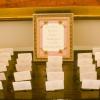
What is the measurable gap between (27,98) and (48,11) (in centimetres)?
51

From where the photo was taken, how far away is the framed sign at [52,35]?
48.4 inches

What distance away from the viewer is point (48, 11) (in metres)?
1.29

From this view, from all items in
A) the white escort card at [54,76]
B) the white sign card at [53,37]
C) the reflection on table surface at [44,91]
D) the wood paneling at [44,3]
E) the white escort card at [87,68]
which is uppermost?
the wood paneling at [44,3]

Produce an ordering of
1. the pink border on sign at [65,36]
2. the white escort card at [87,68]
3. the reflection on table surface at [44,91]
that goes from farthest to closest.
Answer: the pink border on sign at [65,36] < the white escort card at [87,68] < the reflection on table surface at [44,91]

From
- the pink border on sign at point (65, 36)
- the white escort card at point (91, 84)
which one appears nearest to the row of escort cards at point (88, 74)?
the white escort card at point (91, 84)

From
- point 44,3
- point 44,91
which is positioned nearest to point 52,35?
point 44,3

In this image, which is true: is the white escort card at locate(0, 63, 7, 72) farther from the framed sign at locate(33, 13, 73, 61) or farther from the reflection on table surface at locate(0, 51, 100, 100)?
the framed sign at locate(33, 13, 73, 61)

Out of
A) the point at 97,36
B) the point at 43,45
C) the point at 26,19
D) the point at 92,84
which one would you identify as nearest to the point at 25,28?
the point at 26,19

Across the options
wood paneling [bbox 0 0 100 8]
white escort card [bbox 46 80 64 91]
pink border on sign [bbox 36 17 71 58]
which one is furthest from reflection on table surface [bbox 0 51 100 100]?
Answer: wood paneling [bbox 0 0 100 8]

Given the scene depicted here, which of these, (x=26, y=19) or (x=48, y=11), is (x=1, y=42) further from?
(x=48, y=11)

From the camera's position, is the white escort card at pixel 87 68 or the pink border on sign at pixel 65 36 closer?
the white escort card at pixel 87 68

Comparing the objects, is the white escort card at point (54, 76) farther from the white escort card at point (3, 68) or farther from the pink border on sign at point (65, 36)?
the pink border on sign at point (65, 36)

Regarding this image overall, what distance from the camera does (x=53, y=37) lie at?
124 centimetres

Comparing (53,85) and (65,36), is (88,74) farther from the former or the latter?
(65,36)
